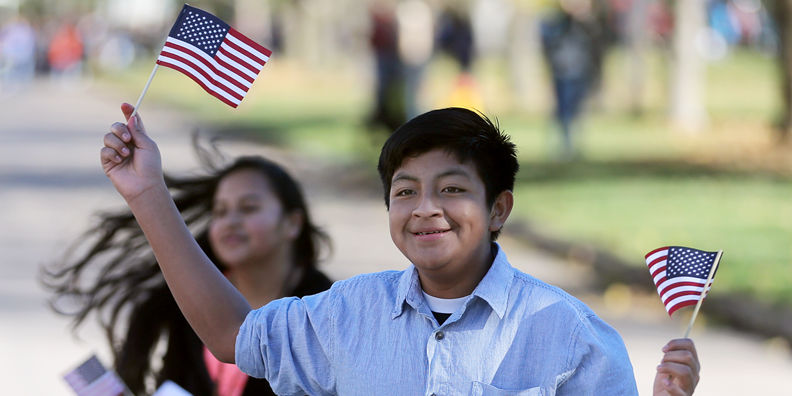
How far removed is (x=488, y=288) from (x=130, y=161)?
0.76 metres

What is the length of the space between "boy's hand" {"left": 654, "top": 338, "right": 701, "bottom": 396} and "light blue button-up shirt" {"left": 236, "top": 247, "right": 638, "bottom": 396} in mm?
98

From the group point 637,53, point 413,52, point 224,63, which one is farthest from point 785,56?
point 224,63

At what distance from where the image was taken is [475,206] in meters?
2.65

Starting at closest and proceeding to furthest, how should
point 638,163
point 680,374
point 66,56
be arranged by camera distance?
point 680,374, point 638,163, point 66,56

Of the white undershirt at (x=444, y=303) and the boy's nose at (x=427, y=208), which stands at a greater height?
the boy's nose at (x=427, y=208)

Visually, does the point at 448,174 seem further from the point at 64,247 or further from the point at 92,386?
the point at 64,247

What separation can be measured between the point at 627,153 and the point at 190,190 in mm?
11924

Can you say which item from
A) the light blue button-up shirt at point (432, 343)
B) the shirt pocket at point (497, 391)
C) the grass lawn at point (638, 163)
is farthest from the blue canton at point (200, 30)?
the grass lawn at point (638, 163)

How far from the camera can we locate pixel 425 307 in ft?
8.64

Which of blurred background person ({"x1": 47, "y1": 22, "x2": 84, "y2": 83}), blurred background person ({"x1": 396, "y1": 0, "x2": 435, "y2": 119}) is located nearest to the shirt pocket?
blurred background person ({"x1": 396, "y1": 0, "x2": 435, "y2": 119})

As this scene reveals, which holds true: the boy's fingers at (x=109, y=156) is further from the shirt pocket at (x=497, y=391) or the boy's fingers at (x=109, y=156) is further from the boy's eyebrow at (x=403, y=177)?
the shirt pocket at (x=497, y=391)

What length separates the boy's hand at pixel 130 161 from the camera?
8.83 feet

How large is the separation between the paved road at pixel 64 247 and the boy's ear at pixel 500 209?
8.87ft

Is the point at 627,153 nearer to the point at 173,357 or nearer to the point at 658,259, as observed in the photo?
the point at 173,357
